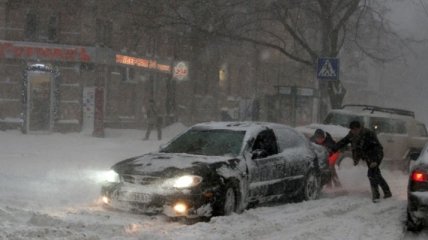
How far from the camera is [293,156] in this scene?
35.2 ft

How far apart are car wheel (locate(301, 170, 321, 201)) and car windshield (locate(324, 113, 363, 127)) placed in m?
5.52

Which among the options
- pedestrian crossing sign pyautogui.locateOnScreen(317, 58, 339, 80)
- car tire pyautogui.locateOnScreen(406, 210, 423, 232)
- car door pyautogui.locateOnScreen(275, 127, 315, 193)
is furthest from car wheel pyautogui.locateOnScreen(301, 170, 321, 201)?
pedestrian crossing sign pyautogui.locateOnScreen(317, 58, 339, 80)

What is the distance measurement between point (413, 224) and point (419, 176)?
0.66 metres

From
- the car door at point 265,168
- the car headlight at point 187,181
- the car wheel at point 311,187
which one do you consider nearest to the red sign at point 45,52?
the car wheel at point 311,187

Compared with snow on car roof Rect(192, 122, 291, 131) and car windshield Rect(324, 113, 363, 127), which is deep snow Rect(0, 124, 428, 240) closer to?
snow on car roof Rect(192, 122, 291, 131)

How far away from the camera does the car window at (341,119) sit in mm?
16906

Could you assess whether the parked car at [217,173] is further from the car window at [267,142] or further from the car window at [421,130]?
the car window at [421,130]

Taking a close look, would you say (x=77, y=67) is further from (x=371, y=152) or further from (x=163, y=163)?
(x=163, y=163)

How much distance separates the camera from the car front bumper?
8281 millimetres

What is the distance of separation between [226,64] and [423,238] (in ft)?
101

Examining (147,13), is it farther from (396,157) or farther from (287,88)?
(396,157)

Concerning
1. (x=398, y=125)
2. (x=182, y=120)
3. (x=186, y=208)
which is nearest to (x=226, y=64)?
(x=182, y=120)

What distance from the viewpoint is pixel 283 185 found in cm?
1027

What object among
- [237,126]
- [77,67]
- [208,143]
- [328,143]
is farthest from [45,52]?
[208,143]
